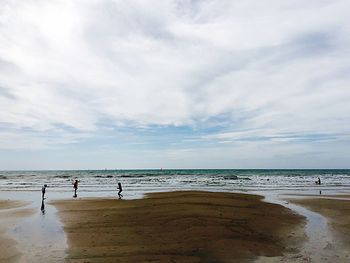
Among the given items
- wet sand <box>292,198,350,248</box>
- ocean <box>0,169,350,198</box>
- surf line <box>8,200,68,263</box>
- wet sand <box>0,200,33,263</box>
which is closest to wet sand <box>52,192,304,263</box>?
surf line <box>8,200,68,263</box>

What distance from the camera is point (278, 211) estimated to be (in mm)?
21391

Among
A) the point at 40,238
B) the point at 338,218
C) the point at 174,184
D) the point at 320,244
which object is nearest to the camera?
the point at 320,244

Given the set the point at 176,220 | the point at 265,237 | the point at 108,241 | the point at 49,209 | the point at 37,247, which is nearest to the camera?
the point at 37,247

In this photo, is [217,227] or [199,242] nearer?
[199,242]

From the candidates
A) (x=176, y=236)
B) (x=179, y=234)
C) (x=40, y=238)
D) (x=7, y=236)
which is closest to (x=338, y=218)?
(x=179, y=234)

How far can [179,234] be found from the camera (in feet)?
45.8

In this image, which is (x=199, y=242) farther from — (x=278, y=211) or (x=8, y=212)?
(x=8, y=212)

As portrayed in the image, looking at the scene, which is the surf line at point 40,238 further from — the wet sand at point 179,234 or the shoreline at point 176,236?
the wet sand at point 179,234

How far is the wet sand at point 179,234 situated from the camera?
36.2ft

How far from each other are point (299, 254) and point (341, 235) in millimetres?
4406

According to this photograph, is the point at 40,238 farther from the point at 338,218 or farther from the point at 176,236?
the point at 338,218

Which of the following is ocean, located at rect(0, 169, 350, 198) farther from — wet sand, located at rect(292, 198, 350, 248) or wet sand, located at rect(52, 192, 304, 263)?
wet sand, located at rect(292, 198, 350, 248)

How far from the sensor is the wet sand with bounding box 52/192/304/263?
36.2ft

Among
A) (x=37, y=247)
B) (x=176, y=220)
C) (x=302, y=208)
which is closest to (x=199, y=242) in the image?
(x=176, y=220)
